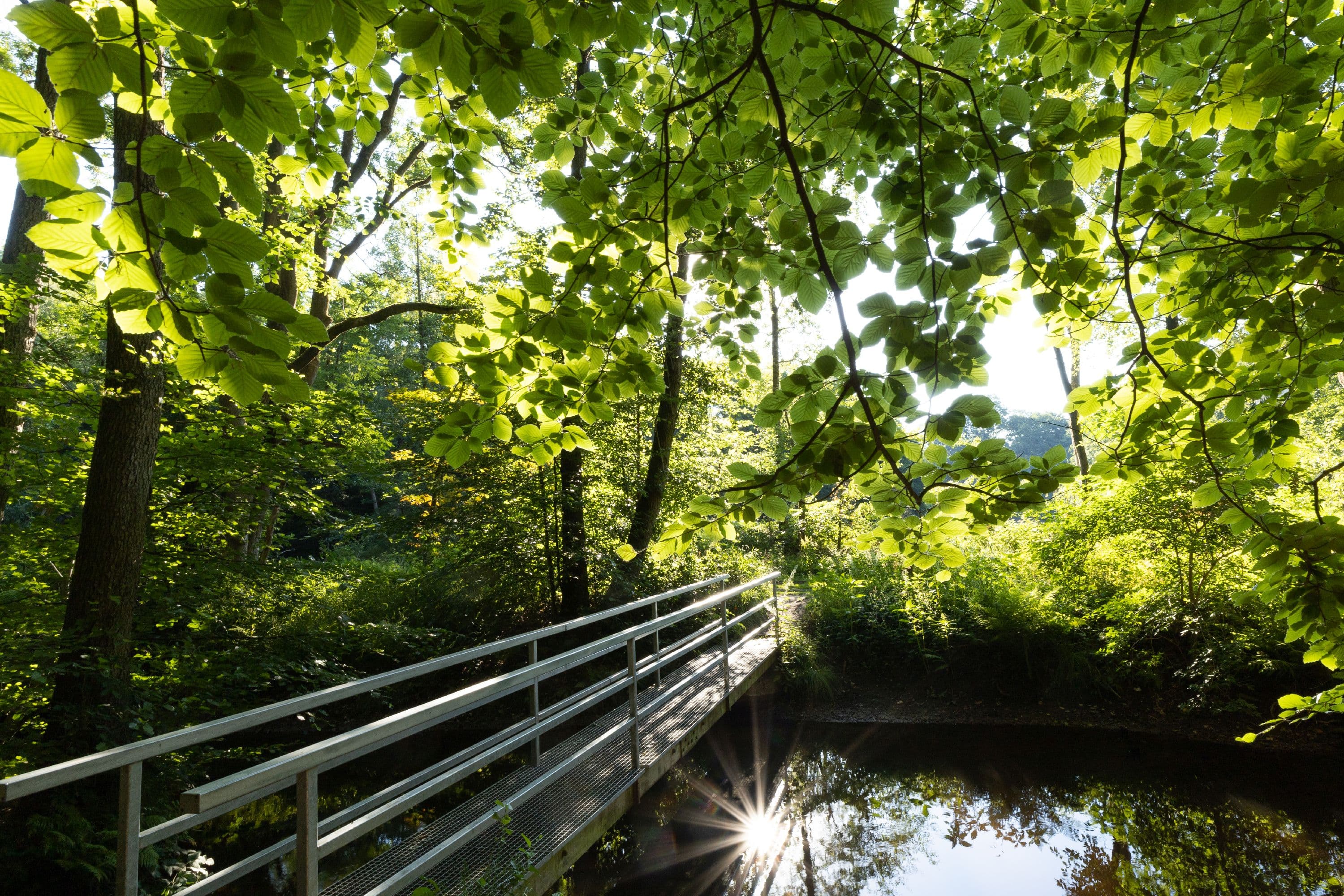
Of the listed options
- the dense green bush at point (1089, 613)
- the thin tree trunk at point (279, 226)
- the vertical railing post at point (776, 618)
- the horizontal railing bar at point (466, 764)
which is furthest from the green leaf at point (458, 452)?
the vertical railing post at point (776, 618)

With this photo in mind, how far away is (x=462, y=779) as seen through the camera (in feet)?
11.2

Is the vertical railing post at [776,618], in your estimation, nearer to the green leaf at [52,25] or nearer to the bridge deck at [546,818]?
the bridge deck at [546,818]

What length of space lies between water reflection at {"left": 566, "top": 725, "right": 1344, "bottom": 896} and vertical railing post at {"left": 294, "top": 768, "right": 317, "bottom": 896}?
2.83m

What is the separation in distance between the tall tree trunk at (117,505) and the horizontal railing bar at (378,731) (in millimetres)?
2739

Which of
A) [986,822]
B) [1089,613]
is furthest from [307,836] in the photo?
[1089,613]

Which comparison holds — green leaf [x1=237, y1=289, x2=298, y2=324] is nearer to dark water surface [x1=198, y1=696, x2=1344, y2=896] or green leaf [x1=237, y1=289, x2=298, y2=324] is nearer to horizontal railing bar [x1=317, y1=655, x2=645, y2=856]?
horizontal railing bar [x1=317, y1=655, x2=645, y2=856]

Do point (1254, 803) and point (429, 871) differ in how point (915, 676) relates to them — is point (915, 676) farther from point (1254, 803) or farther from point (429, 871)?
point (429, 871)

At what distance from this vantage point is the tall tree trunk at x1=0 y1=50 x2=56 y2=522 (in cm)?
507

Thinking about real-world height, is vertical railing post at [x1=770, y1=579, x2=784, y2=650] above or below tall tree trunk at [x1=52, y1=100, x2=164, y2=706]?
below

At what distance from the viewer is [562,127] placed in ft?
6.47

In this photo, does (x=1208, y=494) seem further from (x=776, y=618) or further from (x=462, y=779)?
(x=776, y=618)

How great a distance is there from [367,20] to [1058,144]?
1.35 meters

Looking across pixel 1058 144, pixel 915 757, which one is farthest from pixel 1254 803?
pixel 1058 144

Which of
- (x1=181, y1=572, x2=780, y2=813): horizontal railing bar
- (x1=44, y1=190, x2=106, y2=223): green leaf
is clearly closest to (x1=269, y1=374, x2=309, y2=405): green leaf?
(x1=44, y1=190, x2=106, y2=223): green leaf
